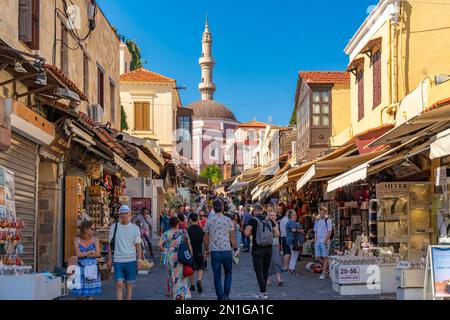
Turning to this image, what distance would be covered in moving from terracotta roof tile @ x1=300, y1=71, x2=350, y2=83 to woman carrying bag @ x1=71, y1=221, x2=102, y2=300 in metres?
19.8

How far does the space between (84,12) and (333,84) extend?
508 inches

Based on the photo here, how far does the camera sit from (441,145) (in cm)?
929

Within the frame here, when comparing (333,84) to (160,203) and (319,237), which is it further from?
(319,237)

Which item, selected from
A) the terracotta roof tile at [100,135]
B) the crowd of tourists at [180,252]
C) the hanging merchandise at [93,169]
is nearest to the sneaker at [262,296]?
the crowd of tourists at [180,252]

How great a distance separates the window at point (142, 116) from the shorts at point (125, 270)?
2852 centimetres

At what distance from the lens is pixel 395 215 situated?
576 inches

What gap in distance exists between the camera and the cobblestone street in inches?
490

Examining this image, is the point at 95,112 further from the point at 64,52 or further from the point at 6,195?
the point at 6,195

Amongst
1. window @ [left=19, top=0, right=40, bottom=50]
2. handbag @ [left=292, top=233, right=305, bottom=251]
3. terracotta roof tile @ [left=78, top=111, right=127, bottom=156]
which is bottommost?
handbag @ [left=292, top=233, right=305, bottom=251]

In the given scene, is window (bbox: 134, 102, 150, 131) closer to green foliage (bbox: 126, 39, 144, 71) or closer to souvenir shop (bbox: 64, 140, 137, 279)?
green foliage (bbox: 126, 39, 144, 71)

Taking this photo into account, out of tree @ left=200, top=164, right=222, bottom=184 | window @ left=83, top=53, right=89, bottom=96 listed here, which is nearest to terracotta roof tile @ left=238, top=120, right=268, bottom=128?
tree @ left=200, top=164, right=222, bottom=184

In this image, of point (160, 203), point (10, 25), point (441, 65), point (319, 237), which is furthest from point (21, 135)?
point (160, 203)
